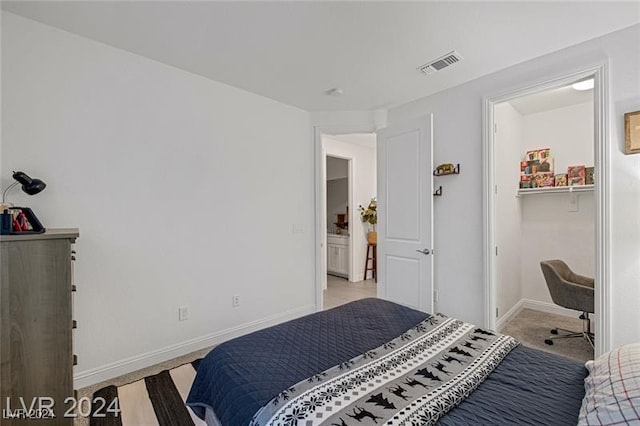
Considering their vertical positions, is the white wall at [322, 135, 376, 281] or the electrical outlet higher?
the white wall at [322, 135, 376, 281]

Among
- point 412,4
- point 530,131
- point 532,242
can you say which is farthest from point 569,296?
point 412,4

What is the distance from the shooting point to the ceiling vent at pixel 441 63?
7.65ft

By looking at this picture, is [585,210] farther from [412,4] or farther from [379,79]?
[412,4]

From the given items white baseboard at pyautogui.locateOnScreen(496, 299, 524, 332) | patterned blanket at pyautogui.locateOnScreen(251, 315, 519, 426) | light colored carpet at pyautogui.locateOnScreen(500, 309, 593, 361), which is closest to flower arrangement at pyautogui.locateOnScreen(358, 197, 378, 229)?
white baseboard at pyautogui.locateOnScreen(496, 299, 524, 332)

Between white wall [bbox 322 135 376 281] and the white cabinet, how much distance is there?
199mm

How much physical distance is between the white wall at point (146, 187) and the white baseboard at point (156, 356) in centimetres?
1

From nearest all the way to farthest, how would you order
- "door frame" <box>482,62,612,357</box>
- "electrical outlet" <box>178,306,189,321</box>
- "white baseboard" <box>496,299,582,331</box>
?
"door frame" <box>482,62,612,357</box> < "electrical outlet" <box>178,306,189,321</box> < "white baseboard" <box>496,299,582,331</box>

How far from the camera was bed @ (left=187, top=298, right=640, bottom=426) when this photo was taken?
3.14 ft

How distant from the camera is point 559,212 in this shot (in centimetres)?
358

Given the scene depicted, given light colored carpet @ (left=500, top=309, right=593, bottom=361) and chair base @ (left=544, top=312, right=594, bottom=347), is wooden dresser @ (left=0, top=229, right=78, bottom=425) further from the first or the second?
chair base @ (left=544, top=312, right=594, bottom=347)

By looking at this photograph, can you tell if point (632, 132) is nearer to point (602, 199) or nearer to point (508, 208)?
point (602, 199)

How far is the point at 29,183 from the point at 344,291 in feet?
12.9

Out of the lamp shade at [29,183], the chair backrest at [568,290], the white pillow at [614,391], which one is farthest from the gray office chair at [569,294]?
the lamp shade at [29,183]

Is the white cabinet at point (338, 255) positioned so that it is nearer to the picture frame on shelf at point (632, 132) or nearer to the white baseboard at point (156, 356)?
the white baseboard at point (156, 356)
